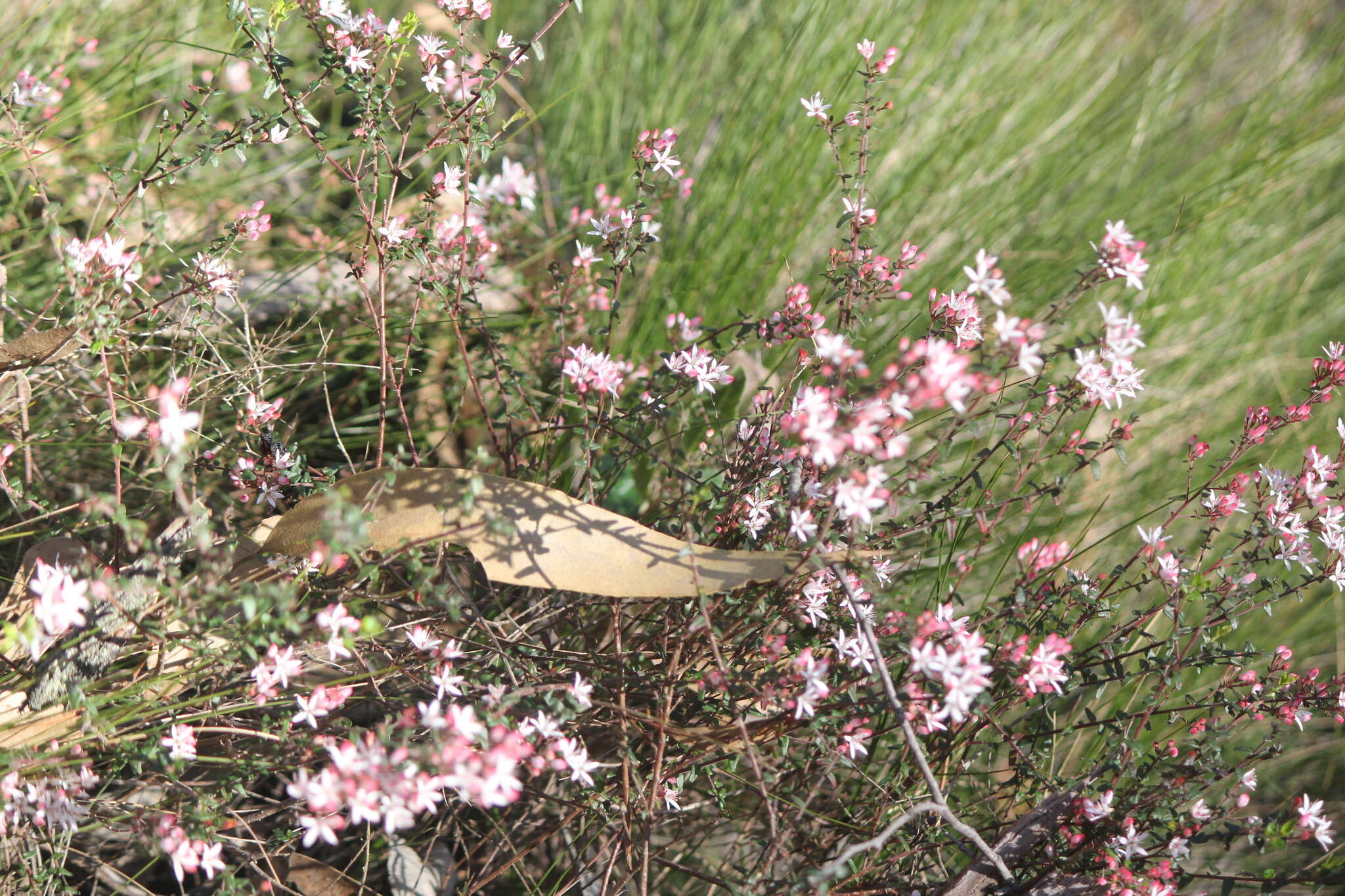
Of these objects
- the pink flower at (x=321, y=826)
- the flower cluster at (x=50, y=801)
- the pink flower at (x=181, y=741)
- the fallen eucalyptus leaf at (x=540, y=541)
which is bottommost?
the pink flower at (x=321, y=826)

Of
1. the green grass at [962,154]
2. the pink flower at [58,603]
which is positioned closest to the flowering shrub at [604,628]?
the pink flower at [58,603]

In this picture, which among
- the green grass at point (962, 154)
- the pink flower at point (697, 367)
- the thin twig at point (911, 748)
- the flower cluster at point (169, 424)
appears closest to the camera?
the flower cluster at point (169, 424)

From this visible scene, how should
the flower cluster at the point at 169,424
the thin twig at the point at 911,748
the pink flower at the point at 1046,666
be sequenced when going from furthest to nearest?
the pink flower at the point at 1046,666
the thin twig at the point at 911,748
the flower cluster at the point at 169,424

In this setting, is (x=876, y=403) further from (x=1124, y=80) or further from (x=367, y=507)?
(x=1124, y=80)

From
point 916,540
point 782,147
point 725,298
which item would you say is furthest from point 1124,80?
point 916,540

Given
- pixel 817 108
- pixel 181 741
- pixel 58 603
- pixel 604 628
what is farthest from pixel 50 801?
pixel 817 108

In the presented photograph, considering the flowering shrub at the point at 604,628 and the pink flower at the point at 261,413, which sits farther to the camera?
the pink flower at the point at 261,413

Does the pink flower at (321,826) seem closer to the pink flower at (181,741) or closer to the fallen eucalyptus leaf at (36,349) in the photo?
the pink flower at (181,741)

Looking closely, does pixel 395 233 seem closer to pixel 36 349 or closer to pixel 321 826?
pixel 36 349
